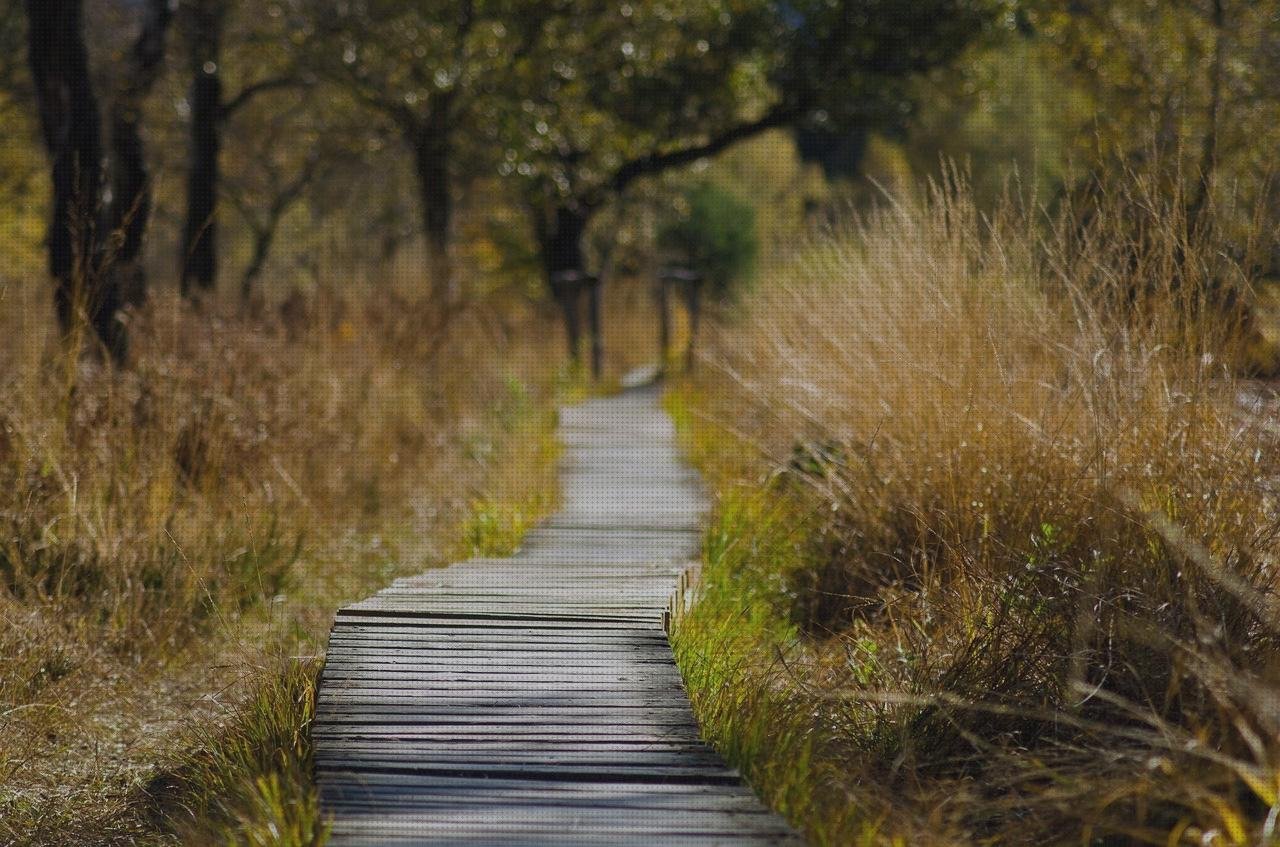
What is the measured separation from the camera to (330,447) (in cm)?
567

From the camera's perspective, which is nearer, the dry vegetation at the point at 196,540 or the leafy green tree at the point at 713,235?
the dry vegetation at the point at 196,540

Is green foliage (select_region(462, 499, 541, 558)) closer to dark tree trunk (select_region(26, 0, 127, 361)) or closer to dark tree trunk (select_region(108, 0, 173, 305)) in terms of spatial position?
dark tree trunk (select_region(26, 0, 127, 361))

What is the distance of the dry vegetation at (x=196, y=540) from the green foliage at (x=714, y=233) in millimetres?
18759

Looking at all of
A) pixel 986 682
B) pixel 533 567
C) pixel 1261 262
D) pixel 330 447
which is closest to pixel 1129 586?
pixel 986 682

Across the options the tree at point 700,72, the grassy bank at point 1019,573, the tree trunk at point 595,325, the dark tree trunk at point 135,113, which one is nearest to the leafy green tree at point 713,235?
the tree at point 700,72

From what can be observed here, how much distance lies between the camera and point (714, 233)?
26.3 m

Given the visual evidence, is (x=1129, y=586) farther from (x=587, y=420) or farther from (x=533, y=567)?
(x=587, y=420)

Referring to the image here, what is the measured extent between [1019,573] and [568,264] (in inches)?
491

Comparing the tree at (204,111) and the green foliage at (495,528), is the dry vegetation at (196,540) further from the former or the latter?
the tree at (204,111)

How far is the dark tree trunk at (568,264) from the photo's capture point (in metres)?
12.7

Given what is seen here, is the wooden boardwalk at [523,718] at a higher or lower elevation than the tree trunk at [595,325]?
higher

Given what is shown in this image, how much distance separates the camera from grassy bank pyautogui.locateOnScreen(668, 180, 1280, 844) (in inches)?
92.6

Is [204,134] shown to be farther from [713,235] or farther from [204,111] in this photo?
[713,235]

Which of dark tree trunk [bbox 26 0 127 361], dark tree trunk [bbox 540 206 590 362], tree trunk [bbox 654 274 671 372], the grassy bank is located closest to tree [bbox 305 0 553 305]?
dark tree trunk [bbox 540 206 590 362]
